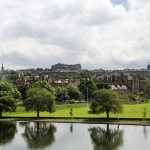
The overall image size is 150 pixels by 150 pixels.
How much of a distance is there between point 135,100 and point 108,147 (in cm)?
11169

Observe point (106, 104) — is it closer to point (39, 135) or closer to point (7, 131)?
point (7, 131)

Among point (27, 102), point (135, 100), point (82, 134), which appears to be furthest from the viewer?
point (135, 100)

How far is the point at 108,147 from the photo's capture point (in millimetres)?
64750

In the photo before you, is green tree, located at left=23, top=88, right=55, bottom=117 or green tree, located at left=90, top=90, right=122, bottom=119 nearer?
green tree, located at left=90, top=90, right=122, bottom=119

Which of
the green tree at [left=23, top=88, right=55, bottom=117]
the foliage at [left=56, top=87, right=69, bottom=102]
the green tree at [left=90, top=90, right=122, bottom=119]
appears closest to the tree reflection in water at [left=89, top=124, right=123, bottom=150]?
the green tree at [left=90, top=90, right=122, bottom=119]

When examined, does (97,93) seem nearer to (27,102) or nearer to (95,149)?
(27,102)

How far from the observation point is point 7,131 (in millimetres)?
84938

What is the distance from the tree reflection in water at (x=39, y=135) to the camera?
2665 inches

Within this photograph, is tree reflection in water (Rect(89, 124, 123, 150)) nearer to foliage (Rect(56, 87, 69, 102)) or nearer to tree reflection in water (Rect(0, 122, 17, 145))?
tree reflection in water (Rect(0, 122, 17, 145))

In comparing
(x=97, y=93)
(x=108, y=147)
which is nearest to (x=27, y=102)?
(x=97, y=93)

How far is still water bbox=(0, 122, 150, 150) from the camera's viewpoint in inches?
2576

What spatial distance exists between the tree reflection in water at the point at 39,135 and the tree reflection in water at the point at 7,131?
229 centimetres

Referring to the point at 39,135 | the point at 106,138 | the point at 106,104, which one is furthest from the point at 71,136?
the point at 106,104

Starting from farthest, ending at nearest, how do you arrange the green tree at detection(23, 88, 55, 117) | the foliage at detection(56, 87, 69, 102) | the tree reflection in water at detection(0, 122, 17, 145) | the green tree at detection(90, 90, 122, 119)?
the foliage at detection(56, 87, 69, 102) < the green tree at detection(23, 88, 55, 117) < the green tree at detection(90, 90, 122, 119) < the tree reflection in water at detection(0, 122, 17, 145)
